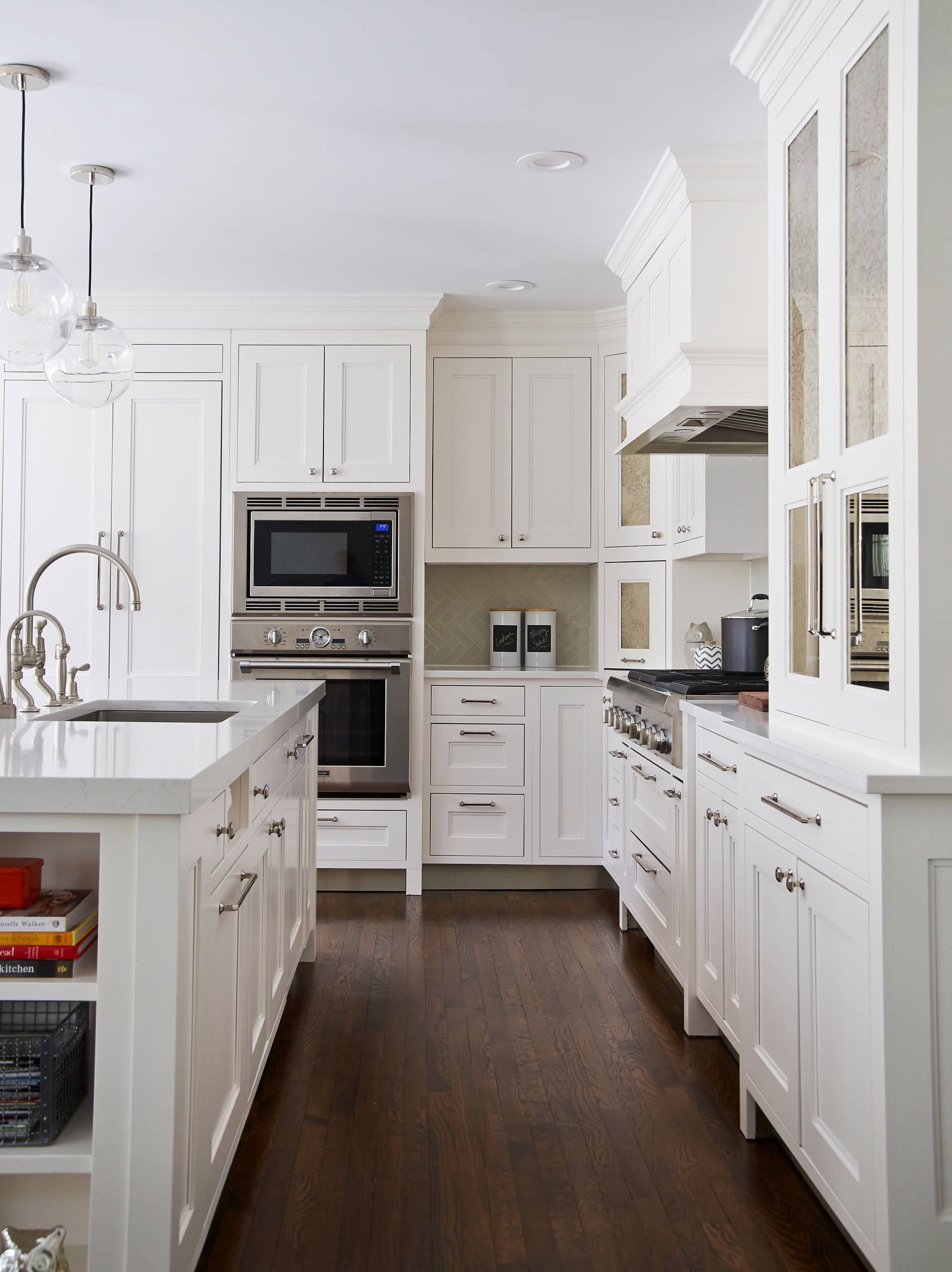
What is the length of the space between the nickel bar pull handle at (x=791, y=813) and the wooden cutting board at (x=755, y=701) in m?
0.49

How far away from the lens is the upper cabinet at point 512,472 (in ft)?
14.4

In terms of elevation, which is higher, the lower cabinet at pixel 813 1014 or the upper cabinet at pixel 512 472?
the upper cabinet at pixel 512 472

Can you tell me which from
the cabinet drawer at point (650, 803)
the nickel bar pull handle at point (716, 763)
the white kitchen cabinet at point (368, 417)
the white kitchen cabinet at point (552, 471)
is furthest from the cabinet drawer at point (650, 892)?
the white kitchen cabinet at point (368, 417)

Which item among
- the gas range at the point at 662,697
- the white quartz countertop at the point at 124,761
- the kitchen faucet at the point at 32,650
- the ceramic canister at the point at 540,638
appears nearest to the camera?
the white quartz countertop at the point at 124,761

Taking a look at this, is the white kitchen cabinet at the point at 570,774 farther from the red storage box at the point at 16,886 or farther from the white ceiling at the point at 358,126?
the red storage box at the point at 16,886

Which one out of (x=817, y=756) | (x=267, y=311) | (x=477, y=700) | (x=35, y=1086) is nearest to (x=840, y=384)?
(x=817, y=756)

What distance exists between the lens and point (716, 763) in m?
2.41

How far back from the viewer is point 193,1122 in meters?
1.45

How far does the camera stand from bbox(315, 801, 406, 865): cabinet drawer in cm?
415

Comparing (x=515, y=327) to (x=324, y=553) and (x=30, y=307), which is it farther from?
(x=30, y=307)

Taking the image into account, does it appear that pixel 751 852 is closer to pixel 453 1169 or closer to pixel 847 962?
pixel 847 962

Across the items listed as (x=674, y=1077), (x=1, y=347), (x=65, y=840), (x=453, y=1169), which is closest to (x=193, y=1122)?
(x=65, y=840)

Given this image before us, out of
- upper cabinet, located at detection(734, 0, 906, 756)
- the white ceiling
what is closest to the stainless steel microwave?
the white ceiling

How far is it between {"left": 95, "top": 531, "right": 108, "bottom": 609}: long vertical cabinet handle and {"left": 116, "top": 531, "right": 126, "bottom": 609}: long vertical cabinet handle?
5cm
